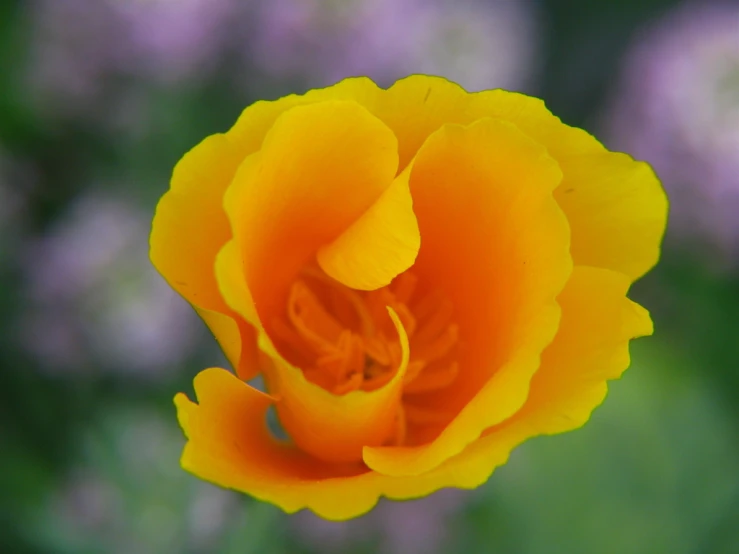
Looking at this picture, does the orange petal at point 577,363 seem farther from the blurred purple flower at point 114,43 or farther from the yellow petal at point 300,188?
the blurred purple flower at point 114,43

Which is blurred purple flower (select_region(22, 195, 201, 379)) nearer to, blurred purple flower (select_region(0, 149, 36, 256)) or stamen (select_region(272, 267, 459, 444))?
blurred purple flower (select_region(0, 149, 36, 256))

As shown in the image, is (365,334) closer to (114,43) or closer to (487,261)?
(487,261)

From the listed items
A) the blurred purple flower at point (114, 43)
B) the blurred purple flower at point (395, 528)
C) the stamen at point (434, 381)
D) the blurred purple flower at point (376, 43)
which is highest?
the stamen at point (434, 381)

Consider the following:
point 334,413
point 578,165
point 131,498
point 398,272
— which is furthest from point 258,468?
point 131,498

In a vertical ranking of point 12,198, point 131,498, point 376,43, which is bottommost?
point 131,498

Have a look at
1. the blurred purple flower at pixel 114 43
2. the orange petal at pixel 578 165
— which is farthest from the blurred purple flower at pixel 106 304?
the orange petal at pixel 578 165

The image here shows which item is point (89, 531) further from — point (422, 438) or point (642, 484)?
point (642, 484)

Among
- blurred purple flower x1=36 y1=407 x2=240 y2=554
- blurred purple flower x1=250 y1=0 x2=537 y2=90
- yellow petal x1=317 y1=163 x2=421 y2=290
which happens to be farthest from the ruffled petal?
blurred purple flower x1=250 y1=0 x2=537 y2=90
